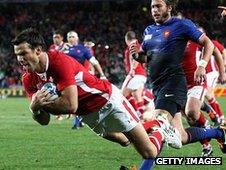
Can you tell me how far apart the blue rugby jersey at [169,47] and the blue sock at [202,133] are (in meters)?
0.84

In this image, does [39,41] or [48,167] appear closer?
[39,41]

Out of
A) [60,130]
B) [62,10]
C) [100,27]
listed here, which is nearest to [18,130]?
[60,130]

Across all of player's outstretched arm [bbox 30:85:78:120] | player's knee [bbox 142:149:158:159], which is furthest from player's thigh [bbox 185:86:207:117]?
player's outstretched arm [bbox 30:85:78:120]

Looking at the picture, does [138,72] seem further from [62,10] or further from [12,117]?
[62,10]

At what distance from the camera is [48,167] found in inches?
323

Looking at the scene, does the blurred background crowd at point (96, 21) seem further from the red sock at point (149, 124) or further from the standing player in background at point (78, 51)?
the red sock at point (149, 124)

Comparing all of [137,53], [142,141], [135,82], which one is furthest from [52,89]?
[135,82]

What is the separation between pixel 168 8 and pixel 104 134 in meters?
1.96

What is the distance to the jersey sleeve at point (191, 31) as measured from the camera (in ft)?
25.5

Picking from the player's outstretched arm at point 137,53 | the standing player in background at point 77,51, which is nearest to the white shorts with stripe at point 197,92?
the player's outstretched arm at point 137,53

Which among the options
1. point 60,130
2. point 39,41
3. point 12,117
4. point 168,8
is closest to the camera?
point 39,41

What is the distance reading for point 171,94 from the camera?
7.87 metres

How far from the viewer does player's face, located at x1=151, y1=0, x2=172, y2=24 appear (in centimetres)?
782

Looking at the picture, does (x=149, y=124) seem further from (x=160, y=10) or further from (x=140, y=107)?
(x=140, y=107)
